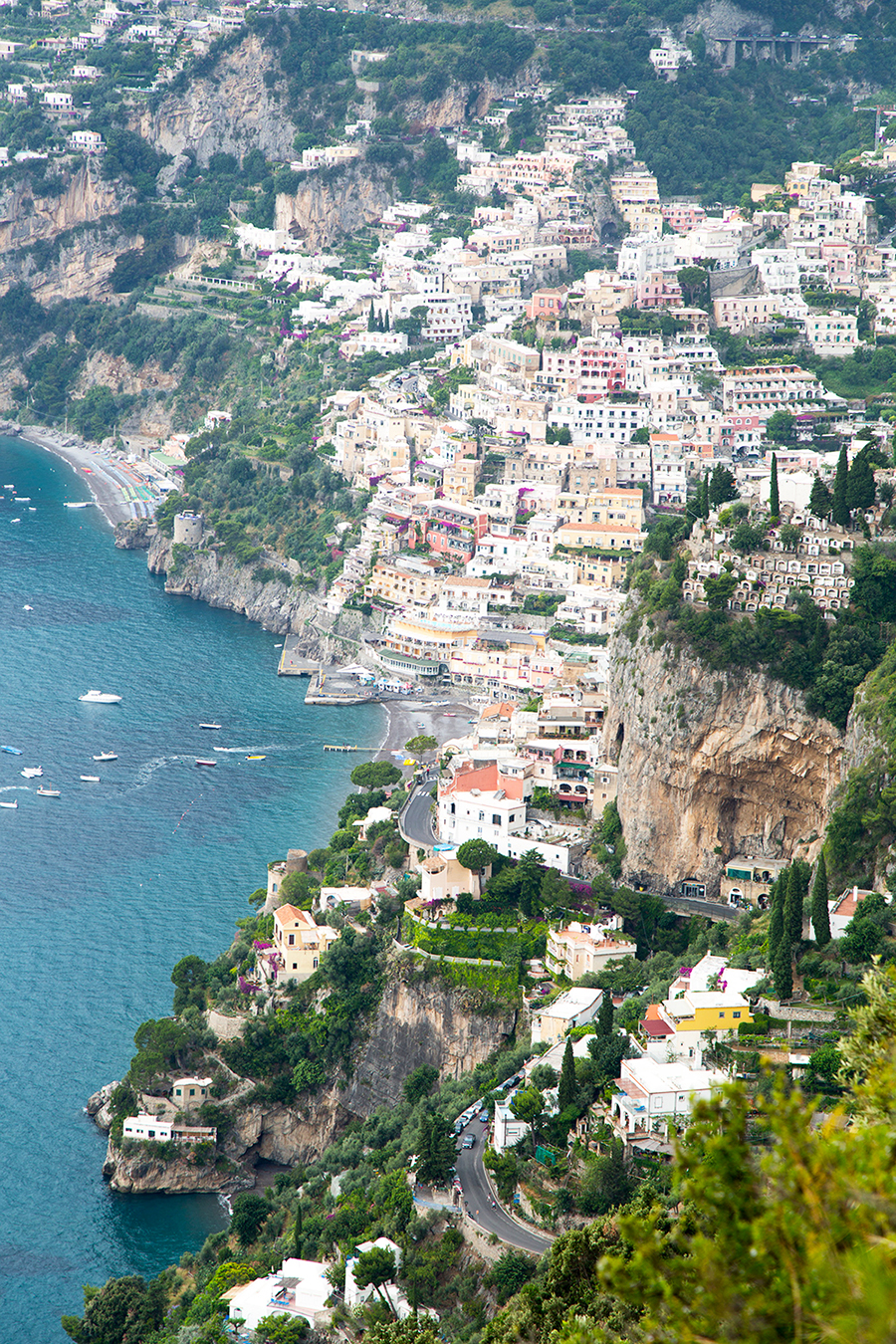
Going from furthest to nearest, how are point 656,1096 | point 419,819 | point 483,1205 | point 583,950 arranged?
point 419,819 < point 583,950 < point 483,1205 < point 656,1096

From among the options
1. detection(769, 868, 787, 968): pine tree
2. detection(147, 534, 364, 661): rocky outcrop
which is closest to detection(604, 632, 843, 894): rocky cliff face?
detection(769, 868, 787, 968): pine tree

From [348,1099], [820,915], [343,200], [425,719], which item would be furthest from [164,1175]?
[343,200]

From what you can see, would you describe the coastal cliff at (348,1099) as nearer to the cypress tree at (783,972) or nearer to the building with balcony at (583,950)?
the building with balcony at (583,950)

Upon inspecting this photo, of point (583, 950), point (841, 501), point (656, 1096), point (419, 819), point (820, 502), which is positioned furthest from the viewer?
point (419, 819)

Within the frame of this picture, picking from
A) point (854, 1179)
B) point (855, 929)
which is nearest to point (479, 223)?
point (855, 929)

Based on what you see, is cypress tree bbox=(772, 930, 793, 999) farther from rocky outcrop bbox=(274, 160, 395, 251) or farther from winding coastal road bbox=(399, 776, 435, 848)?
rocky outcrop bbox=(274, 160, 395, 251)

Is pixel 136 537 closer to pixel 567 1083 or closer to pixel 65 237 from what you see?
pixel 65 237

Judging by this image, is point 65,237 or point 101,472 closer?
point 101,472
